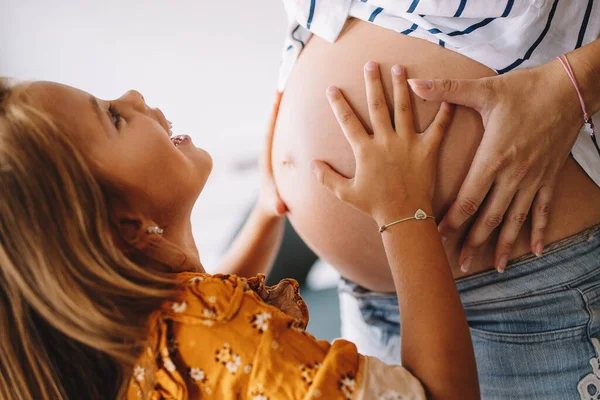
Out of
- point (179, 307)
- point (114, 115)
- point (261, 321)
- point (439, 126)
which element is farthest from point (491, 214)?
point (114, 115)

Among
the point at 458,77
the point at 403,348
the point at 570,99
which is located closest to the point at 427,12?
the point at 458,77

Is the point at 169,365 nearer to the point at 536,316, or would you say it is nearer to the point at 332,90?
the point at 332,90

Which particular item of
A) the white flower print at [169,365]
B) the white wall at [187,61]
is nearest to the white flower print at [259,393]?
the white flower print at [169,365]

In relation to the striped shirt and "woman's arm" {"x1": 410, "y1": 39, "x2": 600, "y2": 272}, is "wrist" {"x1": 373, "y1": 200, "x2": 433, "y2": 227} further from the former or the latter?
the striped shirt

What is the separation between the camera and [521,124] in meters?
0.71

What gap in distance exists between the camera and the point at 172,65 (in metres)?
1.35

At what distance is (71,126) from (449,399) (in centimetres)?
63

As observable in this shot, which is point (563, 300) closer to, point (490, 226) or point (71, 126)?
point (490, 226)

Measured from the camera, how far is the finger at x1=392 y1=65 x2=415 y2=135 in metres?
0.73

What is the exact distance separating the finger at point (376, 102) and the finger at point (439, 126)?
2.3 inches

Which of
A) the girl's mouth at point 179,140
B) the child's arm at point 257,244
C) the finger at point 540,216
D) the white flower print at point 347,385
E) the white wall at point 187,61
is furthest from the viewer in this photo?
the white wall at point 187,61

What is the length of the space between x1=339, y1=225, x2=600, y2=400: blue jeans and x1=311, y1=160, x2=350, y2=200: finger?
24 cm

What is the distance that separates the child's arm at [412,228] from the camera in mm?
678

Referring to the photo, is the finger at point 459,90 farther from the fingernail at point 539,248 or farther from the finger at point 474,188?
the fingernail at point 539,248
